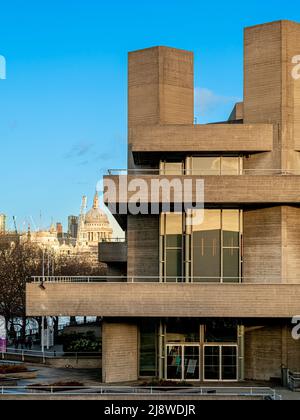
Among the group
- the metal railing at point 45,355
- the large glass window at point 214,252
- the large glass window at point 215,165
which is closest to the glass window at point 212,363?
the large glass window at point 214,252

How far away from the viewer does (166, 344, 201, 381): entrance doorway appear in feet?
139

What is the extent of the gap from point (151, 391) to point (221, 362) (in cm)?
666

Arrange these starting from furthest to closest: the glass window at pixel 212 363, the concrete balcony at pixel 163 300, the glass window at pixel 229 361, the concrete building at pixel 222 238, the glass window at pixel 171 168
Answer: the glass window at pixel 171 168
the glass window at pixel 229 361
the glass window at pixel 212 363
the concrete building at pixel 222 238
the concrete balcony at pixel 163 300

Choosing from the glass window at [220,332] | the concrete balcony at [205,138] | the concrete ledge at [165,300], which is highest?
the concrete balcony at [205,138]

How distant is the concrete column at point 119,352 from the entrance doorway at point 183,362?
1934 mm

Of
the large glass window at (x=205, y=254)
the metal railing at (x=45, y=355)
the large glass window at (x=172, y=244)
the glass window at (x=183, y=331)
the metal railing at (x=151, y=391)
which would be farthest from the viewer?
the metal railing at (x=45, y=355)

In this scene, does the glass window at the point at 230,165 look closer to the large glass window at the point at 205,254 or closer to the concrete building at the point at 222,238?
the concrete building at the point at 222,238

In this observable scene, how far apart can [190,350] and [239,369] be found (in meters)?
2.75

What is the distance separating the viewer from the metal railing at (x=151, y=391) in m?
36.0

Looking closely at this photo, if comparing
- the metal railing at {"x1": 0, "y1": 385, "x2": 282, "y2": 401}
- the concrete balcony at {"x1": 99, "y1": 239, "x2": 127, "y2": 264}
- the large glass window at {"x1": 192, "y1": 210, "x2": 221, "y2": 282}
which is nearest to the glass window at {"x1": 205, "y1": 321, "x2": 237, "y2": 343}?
the large glass window at {"x1": 192, "y1": 210, "x2": 221, "y2": 282}

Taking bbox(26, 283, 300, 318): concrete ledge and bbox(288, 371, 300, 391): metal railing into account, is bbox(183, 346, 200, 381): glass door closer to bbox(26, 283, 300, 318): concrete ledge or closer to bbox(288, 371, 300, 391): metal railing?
bbox(26, 283, 300, 318): concrete ledge

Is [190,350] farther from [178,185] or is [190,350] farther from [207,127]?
[207,127]

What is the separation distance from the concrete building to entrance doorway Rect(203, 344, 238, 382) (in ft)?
0.17

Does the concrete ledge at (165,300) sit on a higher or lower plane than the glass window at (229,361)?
higher
